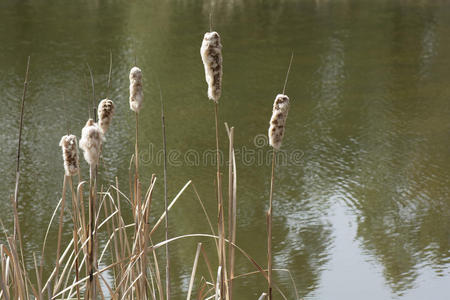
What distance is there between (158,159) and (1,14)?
4706 millimetres

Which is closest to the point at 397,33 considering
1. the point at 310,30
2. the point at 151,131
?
the point at 310,30

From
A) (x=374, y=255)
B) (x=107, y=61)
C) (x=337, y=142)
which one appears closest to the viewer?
(x=374, y=255)

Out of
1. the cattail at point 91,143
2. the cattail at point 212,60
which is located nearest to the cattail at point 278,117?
the cattail at point 212,60

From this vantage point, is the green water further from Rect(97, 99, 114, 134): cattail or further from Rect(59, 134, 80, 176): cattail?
Rect(59, 134, 80, 176): cattail

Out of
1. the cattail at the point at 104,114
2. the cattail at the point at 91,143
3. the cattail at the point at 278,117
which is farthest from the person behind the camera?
the cattail at the point at 104,114

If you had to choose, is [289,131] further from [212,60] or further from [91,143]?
[91,143]

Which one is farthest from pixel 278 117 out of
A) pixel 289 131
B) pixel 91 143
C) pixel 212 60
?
pixel 289 131

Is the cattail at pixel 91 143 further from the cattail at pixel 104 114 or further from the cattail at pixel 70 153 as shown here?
the cattail at pixel 104 114

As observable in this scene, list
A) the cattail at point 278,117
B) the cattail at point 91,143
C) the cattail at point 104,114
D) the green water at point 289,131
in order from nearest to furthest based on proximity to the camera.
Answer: the cattail at point 91,143, the cattail at point 278,117, the cattail at point 104,114, the green water at point 289,131

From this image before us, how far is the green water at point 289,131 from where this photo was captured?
264 cm

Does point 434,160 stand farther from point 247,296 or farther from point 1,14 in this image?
point 1,14

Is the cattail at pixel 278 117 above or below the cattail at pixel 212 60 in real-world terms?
below

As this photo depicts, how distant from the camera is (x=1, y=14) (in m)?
7.32

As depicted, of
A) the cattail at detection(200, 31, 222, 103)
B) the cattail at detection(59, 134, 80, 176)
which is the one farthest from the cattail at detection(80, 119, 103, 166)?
the cattail at detection(200, 31, 222, 103)
